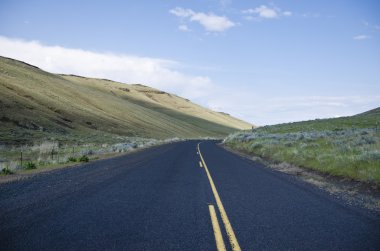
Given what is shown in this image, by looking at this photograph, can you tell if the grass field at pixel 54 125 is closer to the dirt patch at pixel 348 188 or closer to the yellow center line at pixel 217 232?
the yellow center line at pixel 217 232

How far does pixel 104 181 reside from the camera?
12.0m

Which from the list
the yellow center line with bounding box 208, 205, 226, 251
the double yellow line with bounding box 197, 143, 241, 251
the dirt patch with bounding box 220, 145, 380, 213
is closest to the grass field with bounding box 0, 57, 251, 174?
the double yellow line with bounding box 197, 143, 241, 251

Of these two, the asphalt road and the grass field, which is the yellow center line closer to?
the asphalt road

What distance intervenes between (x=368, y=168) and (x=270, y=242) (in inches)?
322

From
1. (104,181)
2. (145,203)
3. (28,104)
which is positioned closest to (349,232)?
(145,203)

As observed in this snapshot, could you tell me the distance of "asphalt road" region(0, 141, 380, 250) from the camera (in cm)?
559

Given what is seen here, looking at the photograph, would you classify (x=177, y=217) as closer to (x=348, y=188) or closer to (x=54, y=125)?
A: (x=348, y=188)

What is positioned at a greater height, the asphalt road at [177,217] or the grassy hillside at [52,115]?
the grassy hillside at [52,115]

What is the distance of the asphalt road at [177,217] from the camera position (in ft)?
18.3

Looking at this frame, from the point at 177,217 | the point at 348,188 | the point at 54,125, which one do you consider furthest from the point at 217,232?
the point at 54,125

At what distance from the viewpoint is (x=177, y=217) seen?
7.17m

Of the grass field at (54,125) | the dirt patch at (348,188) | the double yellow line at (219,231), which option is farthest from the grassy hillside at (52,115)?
the double yellow line at (219,231)

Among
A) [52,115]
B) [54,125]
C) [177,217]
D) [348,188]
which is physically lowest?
[177,217]

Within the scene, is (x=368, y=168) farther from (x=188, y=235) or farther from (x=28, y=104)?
(x=28, y=104)
